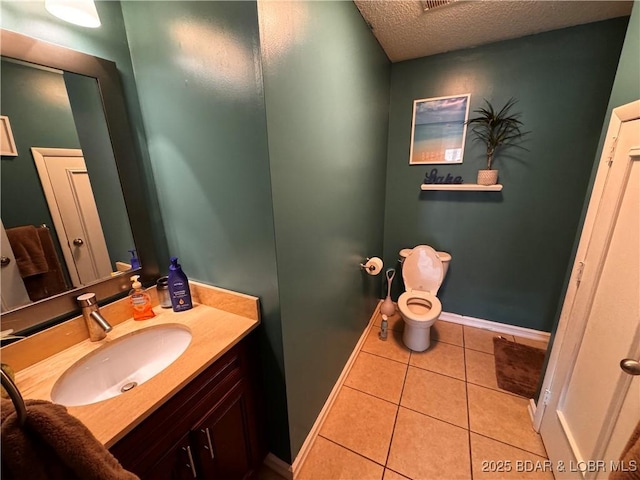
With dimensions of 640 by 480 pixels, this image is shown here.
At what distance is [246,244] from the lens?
3.38 ft

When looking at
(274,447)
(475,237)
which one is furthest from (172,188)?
(475,237)

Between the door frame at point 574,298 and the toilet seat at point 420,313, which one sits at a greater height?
the door frame at point 574,298

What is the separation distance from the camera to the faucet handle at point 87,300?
954mm

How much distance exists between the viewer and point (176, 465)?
32.2 inches

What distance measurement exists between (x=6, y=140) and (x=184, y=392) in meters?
1.00

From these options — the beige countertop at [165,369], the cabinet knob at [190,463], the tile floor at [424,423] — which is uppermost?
the beige countertop at [165,369]

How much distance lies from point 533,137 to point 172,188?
2517 millimetres

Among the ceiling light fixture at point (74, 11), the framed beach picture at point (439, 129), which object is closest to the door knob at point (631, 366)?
the framed beach picture at point (439, 129)

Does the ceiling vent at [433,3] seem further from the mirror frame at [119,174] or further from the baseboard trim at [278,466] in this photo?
the baseboard trim at [278,466]

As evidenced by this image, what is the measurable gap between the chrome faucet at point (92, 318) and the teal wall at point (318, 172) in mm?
688

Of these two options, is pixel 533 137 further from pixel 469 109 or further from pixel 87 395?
pixel 87 395

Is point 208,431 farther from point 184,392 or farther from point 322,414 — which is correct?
point 322,414

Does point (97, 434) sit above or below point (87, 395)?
above

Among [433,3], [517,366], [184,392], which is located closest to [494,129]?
[433,3]
